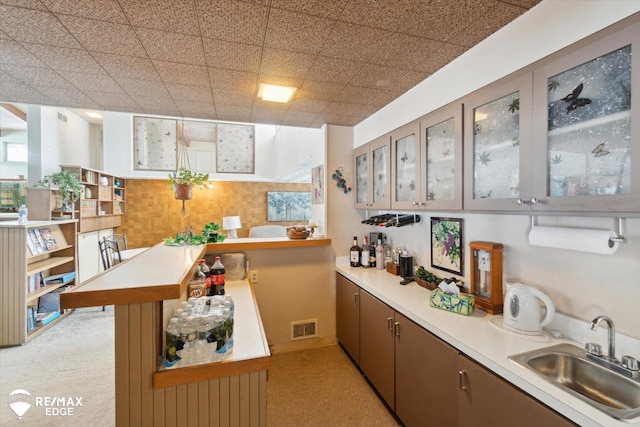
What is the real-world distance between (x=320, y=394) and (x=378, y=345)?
0.66 m

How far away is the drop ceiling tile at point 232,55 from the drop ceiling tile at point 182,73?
151mm

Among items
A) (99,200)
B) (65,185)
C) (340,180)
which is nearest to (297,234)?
(340,180)

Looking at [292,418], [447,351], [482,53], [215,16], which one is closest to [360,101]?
[482,53]

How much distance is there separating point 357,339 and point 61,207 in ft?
15.7

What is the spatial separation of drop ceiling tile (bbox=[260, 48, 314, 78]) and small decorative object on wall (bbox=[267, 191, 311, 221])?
5.29 meters

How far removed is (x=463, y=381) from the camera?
131cm

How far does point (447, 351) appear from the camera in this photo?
4.67 feet

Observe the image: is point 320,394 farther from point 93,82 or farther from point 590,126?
point 93,82

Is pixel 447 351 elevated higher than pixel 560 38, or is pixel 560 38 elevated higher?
pixel 560 38

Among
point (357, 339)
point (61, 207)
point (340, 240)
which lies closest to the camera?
point (357, 339)

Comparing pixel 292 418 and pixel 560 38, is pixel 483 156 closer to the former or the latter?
pixel 560 38

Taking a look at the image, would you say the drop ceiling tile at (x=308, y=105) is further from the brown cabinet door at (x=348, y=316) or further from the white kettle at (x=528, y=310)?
the white kettle at (x=528, y=310)

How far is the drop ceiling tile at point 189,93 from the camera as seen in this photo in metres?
2.24

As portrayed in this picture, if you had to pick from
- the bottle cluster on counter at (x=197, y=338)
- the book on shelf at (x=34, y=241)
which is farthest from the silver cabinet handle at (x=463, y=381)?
the book on shelf at (x=34, y=241)
